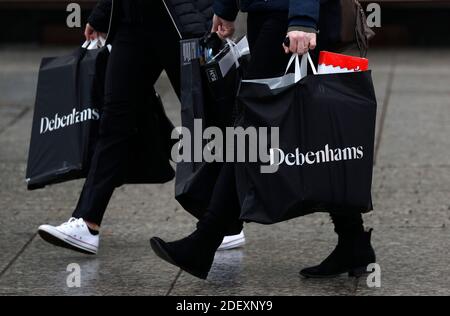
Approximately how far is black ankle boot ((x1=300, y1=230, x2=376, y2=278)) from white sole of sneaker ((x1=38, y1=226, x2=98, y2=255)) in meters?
1.09

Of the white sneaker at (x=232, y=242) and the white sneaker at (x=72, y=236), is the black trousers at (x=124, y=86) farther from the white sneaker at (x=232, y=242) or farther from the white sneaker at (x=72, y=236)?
the white sneaker at (x=232, y=242)

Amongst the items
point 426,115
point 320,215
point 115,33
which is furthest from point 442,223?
point 426,115

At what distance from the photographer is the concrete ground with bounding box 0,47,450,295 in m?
4.90

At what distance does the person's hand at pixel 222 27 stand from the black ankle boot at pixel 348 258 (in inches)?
40.1

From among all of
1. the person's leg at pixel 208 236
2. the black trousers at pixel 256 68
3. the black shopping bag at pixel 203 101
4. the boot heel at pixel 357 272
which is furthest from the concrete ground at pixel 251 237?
the black shopping bag at pixel 203 101

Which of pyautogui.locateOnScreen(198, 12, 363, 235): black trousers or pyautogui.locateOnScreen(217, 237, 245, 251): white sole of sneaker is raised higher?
pyautogui.locateOnScreen(198, 12, 363, 235): black trousers

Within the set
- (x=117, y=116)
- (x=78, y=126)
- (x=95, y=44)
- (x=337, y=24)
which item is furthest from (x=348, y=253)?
(x=95, y=44)

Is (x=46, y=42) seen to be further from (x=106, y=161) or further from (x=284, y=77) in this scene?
(x=284, y=77)

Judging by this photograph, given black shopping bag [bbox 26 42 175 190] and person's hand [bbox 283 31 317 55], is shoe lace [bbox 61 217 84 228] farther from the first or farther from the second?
person's hand [bbox 283 31 317 55]

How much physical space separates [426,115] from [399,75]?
173cm

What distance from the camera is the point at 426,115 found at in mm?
8719

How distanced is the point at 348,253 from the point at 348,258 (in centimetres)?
2

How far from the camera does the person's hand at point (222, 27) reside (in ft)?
15.9

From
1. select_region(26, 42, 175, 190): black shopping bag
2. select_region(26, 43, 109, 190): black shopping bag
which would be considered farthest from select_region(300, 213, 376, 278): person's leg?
select_region(26, 43, 109, 190): black shopping bag
